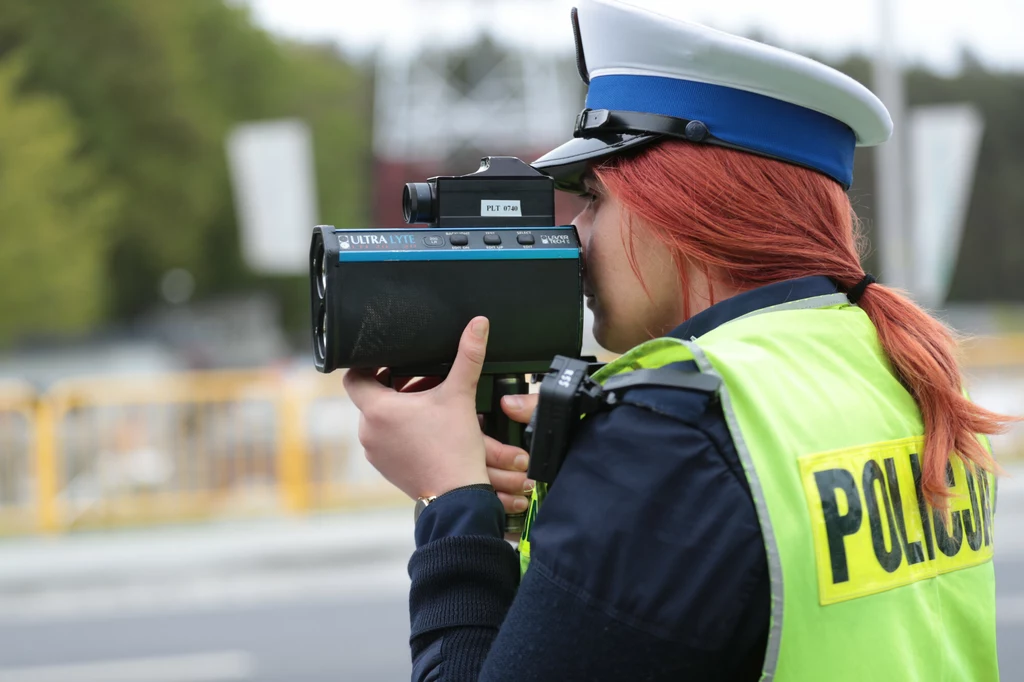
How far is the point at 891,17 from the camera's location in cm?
879

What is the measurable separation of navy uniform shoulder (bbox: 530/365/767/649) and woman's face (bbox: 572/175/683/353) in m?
0.26

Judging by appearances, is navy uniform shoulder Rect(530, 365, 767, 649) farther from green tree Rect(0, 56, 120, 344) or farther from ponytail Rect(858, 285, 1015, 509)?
green tree Rect(0, 56, 120, 344)

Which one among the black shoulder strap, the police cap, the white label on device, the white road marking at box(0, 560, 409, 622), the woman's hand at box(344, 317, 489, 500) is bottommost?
the white road marking at box(0, 560, 409, 622)

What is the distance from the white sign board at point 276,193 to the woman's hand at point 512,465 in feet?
25.0

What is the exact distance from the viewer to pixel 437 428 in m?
1.19

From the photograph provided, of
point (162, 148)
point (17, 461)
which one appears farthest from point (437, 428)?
point (162, 148)

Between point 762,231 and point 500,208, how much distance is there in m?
0.32

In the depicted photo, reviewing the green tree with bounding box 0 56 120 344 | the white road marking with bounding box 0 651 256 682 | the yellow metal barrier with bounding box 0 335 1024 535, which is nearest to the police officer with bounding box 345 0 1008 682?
the white road marking with bounding box 0 651 256 682

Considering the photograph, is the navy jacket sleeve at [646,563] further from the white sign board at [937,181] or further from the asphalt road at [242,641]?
the white sign board at [937,181]

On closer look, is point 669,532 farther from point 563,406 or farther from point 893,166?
point 893,166

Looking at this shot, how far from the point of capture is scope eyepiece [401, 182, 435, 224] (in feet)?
4.12

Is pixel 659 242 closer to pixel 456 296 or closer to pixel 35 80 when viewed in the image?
pixel 456 296

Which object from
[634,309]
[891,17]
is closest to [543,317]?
[634,309]

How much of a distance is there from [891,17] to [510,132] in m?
16.4
